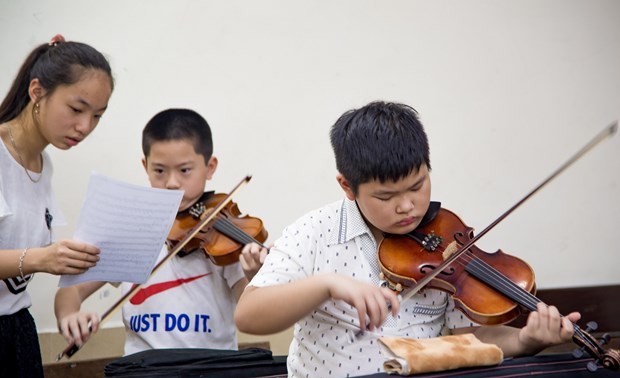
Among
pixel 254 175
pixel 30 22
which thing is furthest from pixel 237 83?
pixel 30 22

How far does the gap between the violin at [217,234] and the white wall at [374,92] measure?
41cm

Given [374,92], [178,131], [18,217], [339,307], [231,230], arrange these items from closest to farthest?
[339,307]
[18,217]
[231,230]
[178,131]
[374,92]

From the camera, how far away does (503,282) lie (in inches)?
56.4

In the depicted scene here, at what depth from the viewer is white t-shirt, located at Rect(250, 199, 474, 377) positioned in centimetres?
137

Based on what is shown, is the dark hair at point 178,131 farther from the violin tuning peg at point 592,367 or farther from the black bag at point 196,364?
the violin tuning peg at point 592,367

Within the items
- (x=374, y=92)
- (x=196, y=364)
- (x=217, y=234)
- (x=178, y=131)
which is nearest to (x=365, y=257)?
(x=196, y=364)

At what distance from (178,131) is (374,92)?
0.77m

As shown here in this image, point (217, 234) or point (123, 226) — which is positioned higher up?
point (123, 226)

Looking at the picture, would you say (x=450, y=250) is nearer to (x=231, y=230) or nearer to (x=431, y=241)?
(x=431, y=241)

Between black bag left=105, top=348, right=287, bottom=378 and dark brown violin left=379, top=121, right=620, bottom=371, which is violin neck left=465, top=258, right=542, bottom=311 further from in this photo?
black bag left=105, top=348, right=287, bottom=378

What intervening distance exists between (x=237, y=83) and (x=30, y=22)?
637 mm

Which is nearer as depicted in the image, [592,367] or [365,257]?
[592,367]

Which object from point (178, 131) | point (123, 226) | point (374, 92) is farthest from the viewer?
point (374, 92)

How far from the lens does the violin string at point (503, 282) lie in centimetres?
139
